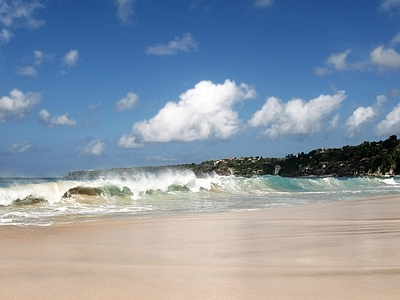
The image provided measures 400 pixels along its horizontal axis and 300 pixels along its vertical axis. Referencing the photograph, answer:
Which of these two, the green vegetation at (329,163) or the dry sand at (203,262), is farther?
the green vegetation at (329,163)

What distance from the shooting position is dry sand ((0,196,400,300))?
3.33 metres

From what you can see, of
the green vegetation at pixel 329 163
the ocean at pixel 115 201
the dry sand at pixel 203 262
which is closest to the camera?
the dry sand at pixel 203 262

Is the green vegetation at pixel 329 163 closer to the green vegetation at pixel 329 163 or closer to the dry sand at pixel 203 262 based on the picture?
the green vegetation at pixel 329 163

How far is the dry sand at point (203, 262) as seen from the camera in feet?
10.9

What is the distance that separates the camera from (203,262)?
446 centimetres

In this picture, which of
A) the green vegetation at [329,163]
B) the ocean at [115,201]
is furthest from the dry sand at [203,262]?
the green vegetation at [329,163]

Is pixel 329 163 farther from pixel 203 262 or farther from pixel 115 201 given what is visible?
pixel 203 262

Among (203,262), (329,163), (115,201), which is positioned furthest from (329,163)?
(203,262)

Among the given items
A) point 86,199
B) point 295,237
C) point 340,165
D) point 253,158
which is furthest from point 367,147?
point 295,237

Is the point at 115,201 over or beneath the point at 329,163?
beneath

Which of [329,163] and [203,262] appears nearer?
[203,262]

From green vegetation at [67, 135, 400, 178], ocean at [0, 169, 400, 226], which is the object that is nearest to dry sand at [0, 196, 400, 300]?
ocean at [0, 169, 400, 226]

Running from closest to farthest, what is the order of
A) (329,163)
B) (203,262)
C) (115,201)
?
(203,262) < (115,201) < (329,163)

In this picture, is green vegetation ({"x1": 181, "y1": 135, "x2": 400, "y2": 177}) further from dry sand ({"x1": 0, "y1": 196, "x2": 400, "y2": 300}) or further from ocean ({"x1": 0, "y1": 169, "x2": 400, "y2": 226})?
dry sand ({"x1": 0, "y1": 196, "x2": 400, "y2": 300})
